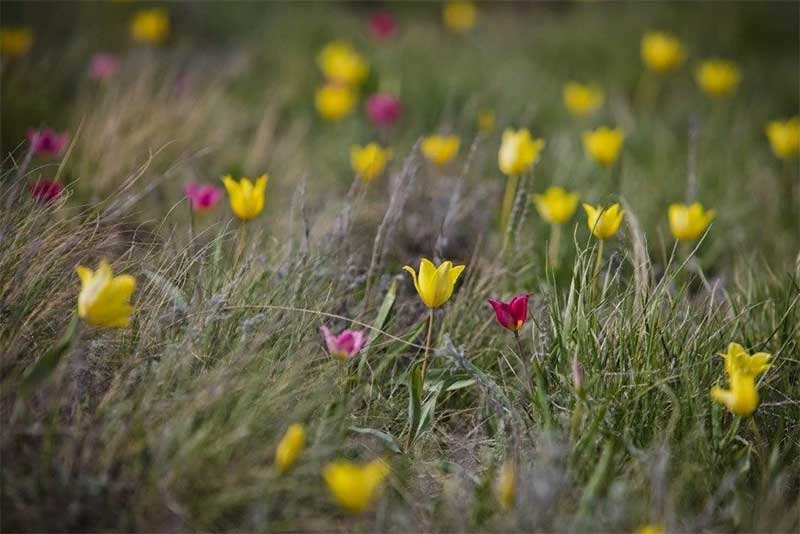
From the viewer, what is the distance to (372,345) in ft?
7.84

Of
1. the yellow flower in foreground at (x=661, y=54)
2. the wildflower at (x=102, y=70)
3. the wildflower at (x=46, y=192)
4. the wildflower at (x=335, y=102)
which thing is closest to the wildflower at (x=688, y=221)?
the wildflower at (x=46, y=192)

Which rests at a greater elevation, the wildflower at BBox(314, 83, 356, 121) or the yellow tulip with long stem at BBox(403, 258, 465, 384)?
the yellow tulip with long stem at BBox(403, 258, 465, 384)

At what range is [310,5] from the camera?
7.02 metres

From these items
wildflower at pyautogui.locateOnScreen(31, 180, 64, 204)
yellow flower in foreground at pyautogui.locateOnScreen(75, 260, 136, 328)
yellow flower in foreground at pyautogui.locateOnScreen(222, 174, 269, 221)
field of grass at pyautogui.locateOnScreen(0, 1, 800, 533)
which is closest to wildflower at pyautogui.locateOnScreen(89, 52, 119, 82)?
field of grass at pyautogui.locateOnScreen(0, 1, 800, 533)

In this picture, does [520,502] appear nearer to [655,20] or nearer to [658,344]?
[658,344]

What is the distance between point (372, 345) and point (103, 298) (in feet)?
2.58

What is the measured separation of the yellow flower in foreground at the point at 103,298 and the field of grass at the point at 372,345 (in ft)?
0.22

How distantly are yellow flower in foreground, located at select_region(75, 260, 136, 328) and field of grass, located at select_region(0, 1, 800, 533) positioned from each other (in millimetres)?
68

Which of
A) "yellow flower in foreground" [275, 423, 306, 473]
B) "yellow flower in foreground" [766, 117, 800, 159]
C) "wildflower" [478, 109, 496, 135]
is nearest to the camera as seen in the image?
"yellow flower in foreground" [275, 423, 306, 473]

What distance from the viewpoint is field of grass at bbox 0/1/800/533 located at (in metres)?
1.78

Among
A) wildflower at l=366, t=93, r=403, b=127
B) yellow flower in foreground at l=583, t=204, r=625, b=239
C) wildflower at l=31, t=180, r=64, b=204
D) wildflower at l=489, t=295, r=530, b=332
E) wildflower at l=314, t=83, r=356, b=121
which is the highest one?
yellow flower in foreground at l=583, t=204, r=625, b=239

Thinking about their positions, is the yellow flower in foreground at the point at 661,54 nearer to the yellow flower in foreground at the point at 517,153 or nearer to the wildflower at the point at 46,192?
the yellow flower in foreground at the point at 517,153

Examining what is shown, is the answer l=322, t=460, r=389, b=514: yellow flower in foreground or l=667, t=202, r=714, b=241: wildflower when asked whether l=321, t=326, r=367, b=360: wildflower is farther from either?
l=667, t=202, r=714, b=241: wildflower

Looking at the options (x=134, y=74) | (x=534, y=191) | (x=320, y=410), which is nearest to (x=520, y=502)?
(x=320, y=410)
